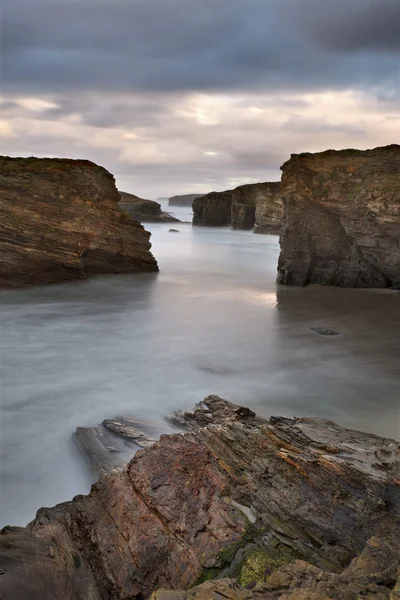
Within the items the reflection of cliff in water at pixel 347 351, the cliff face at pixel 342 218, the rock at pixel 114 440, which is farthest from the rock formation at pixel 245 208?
the rock at pixel 114 440

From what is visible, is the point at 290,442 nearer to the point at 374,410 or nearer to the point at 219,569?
the point at 219,569

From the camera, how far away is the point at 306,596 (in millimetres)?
2795

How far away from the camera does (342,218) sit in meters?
16.7

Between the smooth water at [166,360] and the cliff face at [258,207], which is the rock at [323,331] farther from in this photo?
the cliff face at [258,207]

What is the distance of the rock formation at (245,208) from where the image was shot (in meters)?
45.0

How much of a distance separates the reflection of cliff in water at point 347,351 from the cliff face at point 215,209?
42.5 meters

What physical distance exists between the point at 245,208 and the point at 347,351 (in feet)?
138

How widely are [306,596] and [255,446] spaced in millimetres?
2275

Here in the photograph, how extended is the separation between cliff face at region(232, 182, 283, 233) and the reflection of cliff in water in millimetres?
28240

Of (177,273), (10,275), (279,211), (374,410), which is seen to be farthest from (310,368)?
(279,211)

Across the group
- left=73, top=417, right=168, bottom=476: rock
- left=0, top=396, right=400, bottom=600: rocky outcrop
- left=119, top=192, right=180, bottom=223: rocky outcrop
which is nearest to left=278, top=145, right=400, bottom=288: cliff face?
left=73, top=417, right=168, bottom=476: rock

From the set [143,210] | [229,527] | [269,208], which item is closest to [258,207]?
[269,208]

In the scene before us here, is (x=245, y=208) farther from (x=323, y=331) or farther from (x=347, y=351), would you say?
(x=347, y=351)

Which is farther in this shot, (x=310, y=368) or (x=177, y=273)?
(x=177, y=273)
